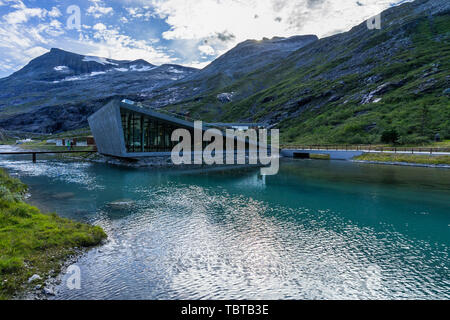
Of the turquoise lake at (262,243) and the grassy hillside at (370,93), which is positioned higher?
the grassy hillside at (370,93)

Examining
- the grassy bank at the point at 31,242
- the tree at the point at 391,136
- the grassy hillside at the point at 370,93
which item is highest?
the grassy hillside at the point at 370,93

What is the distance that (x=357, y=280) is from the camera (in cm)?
1006

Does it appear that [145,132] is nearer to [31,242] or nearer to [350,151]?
[31,242]

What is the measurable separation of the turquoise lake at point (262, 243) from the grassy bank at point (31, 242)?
0.93 meters

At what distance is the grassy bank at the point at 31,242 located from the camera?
895cm

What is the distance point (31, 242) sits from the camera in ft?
36.2

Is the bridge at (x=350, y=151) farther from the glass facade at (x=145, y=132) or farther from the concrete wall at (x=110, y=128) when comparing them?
the concrete wall at (x=110, y=128)

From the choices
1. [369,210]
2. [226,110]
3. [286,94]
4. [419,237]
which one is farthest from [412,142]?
[226,110]

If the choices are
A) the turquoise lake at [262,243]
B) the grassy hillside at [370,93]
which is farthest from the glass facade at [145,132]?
the grassy hillside at [370,93]

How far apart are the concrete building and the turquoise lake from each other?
65.3 feet

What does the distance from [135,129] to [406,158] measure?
47157 mm

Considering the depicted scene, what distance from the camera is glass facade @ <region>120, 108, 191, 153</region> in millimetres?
47519

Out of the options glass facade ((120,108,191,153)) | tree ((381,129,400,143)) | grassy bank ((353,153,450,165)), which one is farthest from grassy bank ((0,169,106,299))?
tree ((381,129,400,143))

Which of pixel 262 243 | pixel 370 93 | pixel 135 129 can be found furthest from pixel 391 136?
pixel 262 243
